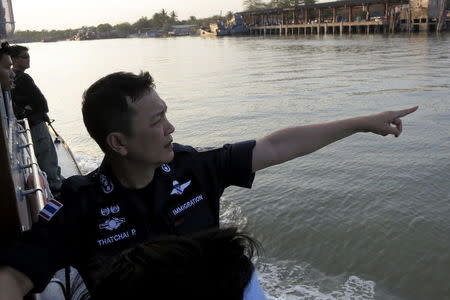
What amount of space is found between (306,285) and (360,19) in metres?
65.8

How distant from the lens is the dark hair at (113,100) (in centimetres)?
182

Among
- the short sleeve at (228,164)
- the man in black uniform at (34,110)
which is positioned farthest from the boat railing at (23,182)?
the man in black uniform at (34,110)

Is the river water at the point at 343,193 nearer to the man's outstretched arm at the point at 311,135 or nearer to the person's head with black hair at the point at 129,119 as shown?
the man's outstretched arm at the point at 311,135

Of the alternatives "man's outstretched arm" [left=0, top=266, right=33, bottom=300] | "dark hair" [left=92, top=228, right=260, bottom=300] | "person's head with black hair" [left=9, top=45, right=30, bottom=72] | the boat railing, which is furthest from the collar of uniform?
"person's head with black hair" [left=9, top=45, right=30, bottom=72]

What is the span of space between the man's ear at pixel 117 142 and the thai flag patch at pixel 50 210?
30 cm

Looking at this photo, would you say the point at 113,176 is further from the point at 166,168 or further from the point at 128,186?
the point at 166,168

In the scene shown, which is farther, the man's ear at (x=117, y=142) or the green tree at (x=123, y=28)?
the green tree at (x=123, y=28)

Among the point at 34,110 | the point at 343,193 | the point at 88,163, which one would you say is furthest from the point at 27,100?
the point at 343,193

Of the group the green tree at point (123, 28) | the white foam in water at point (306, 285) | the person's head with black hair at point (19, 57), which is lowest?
the white foam in water at point (306, 285)

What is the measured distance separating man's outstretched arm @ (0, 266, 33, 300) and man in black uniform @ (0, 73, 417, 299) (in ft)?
0.13

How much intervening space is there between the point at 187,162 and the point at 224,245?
3.05ft

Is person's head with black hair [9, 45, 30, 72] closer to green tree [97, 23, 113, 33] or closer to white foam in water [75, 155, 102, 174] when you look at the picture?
white foam in water [75, 155, 102, 174]

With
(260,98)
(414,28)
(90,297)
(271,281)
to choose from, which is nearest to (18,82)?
(271,281)

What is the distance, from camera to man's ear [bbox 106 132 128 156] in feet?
6.14
